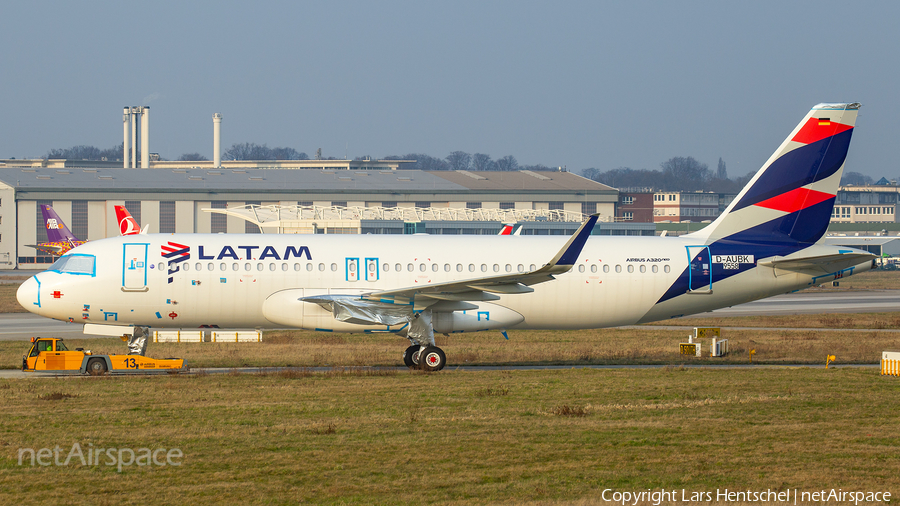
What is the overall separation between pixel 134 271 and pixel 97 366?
304 cm

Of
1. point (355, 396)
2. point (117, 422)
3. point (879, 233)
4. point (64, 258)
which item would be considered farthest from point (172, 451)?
point (879, 233)

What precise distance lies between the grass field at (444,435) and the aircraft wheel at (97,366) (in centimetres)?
132

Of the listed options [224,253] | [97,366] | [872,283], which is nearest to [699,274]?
[224,253]

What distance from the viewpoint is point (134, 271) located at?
27109 mm

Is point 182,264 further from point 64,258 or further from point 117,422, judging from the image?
point 117,422

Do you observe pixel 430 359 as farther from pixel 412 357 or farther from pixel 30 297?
pixel 30 297

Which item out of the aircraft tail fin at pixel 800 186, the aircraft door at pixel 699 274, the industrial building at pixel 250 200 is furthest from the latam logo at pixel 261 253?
the industrial building at pixel 250 200

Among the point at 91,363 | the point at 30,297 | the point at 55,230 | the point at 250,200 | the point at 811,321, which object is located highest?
the point at 250,200

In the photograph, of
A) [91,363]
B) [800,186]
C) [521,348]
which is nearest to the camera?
[91,363]

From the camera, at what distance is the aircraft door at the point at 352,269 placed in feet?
90.7

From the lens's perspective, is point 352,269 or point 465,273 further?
point 465,273

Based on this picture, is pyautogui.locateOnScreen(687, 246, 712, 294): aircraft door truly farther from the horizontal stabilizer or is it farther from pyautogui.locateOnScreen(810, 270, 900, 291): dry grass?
pyautogui.locateOnScreen(810, 270, 900, 291): dry grass

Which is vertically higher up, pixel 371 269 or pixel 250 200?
pixel 250 200

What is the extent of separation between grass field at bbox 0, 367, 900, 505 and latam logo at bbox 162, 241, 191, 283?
3.89 m
